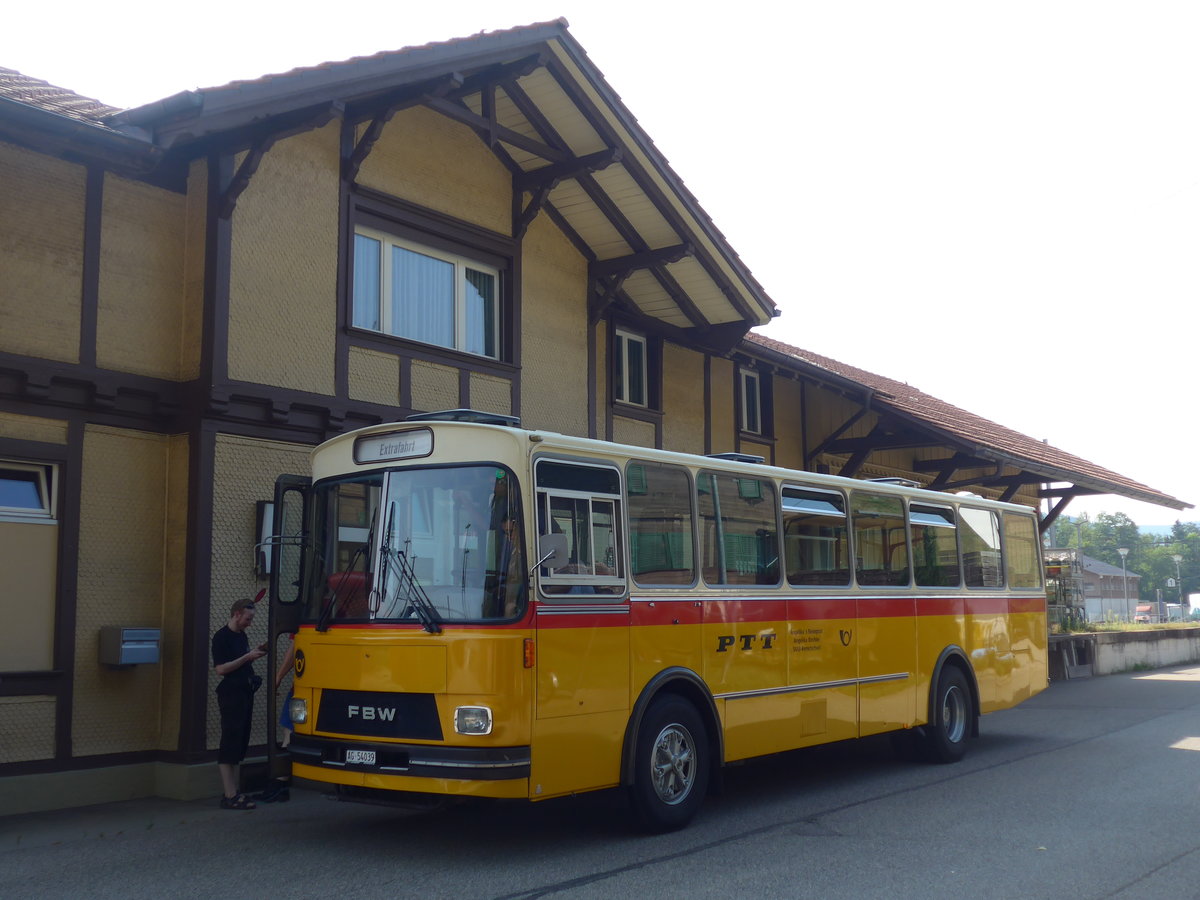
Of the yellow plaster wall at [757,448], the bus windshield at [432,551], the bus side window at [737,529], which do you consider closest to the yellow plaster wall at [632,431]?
the yellow plaster wall at [757,448]

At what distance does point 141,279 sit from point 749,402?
11.8 m

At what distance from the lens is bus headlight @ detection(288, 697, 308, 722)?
8164 mm

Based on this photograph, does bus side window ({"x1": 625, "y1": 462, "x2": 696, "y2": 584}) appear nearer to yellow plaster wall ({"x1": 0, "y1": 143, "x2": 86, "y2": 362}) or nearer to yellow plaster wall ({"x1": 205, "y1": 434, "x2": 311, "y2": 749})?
yellow plaster wall ({"x1": 205, "y1": 434, "x2": 311, "y2": 749})

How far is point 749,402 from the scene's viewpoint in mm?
20266

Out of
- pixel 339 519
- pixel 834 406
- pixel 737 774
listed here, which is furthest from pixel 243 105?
pixel 834 406

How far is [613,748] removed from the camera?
26.4 ft

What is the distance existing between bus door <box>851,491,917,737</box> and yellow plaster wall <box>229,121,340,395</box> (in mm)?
5451

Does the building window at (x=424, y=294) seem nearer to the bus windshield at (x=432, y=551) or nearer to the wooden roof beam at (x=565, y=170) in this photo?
the wooden roof beam at (x=565, y=170)

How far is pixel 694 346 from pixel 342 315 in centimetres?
701

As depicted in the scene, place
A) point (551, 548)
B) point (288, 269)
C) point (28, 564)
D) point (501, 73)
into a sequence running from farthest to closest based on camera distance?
point (501, 73) < point (288, 269) < point (28, 564) < point (551, 548)

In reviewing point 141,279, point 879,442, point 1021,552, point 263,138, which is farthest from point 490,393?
point 879,442

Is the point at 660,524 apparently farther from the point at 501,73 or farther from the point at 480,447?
the point at 501,73

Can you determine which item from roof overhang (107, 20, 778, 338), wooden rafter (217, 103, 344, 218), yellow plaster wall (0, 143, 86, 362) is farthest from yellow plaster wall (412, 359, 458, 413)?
yellow plaster wall (0, 143, 86, 362)

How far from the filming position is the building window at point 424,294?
41.5 ft
